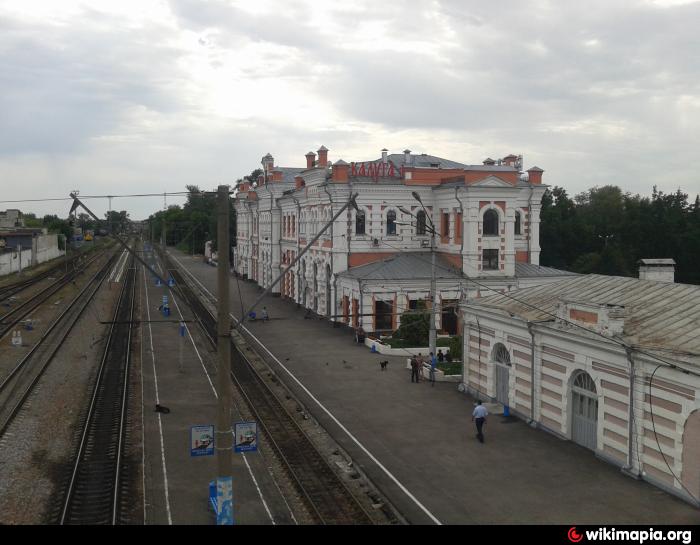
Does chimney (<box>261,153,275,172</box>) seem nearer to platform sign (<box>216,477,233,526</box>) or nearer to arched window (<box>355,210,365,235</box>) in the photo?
arched window (<box>355,210,365,235</box>)

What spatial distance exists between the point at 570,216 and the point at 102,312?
4802cm

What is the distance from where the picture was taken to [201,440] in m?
12.9

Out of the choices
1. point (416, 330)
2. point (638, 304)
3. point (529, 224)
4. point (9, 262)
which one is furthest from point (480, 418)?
point (9, 262)

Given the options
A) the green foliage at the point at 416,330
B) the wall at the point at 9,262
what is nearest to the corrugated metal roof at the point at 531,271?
the green foliage at the point at 416,330

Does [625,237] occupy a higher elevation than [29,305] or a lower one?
higher

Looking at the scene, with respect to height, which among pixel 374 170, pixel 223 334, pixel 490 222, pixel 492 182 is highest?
pixel 374 170

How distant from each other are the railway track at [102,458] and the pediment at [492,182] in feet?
72.5

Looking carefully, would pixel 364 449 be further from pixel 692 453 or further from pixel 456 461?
pixel 692 453

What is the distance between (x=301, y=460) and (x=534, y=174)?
118ft

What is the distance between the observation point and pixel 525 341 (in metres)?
21.8
